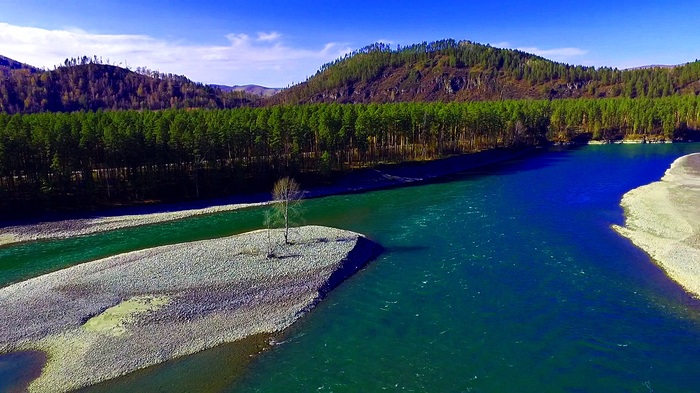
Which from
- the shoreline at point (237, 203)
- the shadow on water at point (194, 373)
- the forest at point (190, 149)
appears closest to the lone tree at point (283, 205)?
the shoreline at point (237, 203)

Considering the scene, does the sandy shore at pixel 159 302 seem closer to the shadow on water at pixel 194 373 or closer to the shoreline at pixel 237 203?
the shadow on water at pixel 194 373

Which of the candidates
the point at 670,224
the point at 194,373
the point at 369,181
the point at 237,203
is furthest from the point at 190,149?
the point at 670,224

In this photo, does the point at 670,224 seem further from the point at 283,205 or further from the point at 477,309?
the point at 283,205

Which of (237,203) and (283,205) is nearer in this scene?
(283,205)

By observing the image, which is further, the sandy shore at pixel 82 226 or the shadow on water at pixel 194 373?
the sandy shore at pixel 82 226

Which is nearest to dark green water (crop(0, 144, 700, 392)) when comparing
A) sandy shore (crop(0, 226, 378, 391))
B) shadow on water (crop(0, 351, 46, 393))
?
sandy shore (crop(0, 226, 378, 391))

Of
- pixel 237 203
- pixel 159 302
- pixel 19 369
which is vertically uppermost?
pixel 237 203
